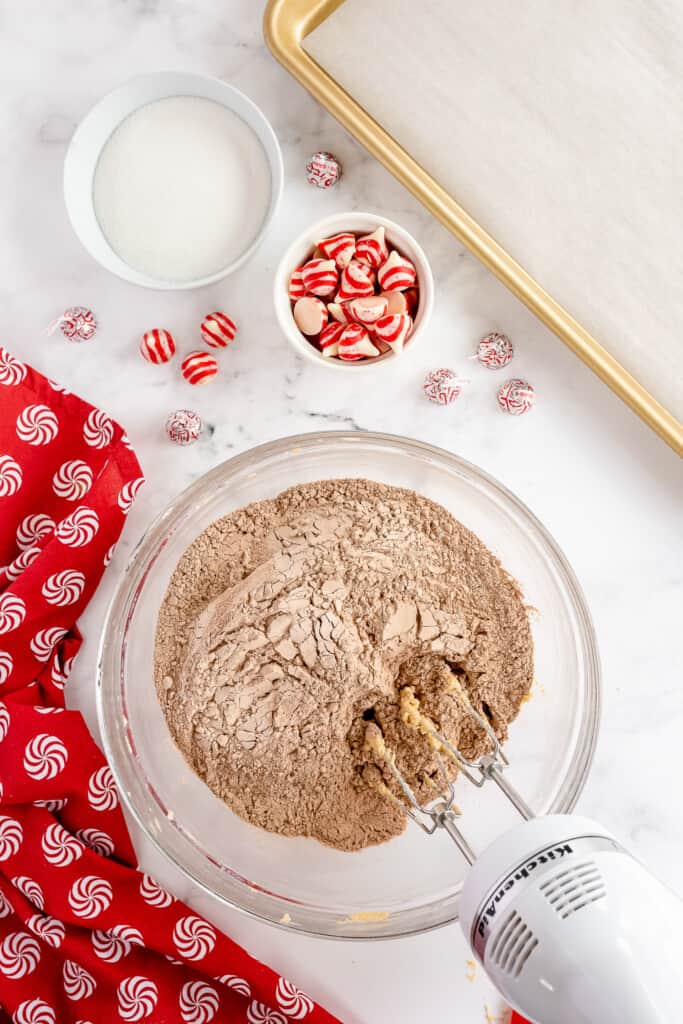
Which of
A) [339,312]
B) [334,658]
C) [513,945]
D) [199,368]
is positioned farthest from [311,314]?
[513,945]

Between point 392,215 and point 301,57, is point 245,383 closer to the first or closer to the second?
point 392,215

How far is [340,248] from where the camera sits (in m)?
0.98

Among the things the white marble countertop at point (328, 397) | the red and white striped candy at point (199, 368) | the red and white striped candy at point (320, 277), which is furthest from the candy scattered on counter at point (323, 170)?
the red and white striped candy at point (199, 368)

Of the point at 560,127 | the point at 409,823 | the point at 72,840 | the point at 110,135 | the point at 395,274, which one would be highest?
the point at 560,127

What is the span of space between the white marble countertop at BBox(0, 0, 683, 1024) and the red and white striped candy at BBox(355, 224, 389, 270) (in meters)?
0.09

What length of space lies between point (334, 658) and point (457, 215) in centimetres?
51

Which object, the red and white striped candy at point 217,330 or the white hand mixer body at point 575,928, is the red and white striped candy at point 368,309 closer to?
the red and white striped candy at point 217,330

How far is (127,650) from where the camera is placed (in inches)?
37.0

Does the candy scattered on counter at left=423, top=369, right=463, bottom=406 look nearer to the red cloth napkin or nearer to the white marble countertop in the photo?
the white marble countertop

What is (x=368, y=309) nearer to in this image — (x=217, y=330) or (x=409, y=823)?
(x=217, y=330)

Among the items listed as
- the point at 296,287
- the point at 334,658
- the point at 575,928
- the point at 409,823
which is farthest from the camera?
the point at 296,287

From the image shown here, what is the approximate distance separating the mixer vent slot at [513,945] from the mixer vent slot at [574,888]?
3 cm

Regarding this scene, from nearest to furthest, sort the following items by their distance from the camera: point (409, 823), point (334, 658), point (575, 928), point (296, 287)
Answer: point (575, 928) → point (334, 658) → point (409, 823) → point (296, 287)

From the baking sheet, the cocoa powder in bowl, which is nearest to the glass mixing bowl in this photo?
the cocoa powder in bowl
